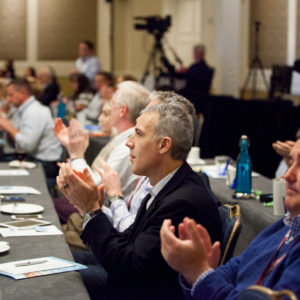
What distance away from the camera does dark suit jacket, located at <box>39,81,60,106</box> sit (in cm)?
999

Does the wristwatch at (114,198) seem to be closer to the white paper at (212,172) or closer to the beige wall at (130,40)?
the white paper at (212,172)

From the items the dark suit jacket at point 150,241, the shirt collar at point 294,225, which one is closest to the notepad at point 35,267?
the dark suit jacket at point 150,241

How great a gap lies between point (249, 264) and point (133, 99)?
1.90 m

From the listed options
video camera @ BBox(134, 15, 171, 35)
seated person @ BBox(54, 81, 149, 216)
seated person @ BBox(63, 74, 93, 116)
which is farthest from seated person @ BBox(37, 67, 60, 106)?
seated person @ BBox(54, 81, 149, 216)

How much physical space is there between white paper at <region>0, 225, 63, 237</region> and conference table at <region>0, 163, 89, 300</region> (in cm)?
5

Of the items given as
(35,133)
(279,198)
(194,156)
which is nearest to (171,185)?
(279,198)

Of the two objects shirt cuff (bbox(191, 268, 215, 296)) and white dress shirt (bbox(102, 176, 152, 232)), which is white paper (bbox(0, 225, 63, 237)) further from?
shirt cuff (bbox(191, 268, 215, 296))

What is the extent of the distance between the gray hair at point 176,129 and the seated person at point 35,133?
3.21 m

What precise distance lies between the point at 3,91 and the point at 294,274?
24.3 feet

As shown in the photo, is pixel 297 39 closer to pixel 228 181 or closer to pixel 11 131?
pixel 11 131

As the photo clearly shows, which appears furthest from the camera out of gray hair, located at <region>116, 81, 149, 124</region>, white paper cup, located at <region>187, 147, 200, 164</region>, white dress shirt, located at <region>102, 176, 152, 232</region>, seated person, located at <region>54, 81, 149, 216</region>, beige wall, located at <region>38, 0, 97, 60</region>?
beige wall, located at <region>38, 0, 97, 60</region>

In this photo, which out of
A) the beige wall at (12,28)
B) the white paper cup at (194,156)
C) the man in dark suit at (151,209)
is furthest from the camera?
the beige wall at (12,28)

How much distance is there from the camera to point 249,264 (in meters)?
1.77

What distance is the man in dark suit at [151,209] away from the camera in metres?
2.07
